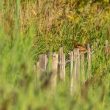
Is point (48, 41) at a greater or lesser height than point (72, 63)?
greater

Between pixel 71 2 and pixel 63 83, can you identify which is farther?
pixel 71 2

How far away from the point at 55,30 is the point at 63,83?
11.8 ft

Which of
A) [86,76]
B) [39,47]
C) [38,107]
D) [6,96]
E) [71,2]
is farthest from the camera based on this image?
[71,2]

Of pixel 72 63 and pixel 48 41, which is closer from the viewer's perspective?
pixel 72 63

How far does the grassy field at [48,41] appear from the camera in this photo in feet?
10.1

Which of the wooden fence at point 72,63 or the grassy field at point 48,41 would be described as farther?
the wooden fence at point 72,63

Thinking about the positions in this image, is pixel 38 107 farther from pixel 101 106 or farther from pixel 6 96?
pixel 101 106

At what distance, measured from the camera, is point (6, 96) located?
9.64ft

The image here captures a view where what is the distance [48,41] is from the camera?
659cm

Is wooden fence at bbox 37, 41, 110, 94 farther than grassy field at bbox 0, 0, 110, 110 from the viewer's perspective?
Yes

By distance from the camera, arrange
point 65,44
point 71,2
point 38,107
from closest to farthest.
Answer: point 38,107 < point 65,44 < point 71,2

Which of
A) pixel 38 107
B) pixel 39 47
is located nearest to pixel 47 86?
pixel 38 107

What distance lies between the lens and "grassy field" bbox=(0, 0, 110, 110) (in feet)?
10.1

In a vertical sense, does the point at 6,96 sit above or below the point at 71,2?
below
